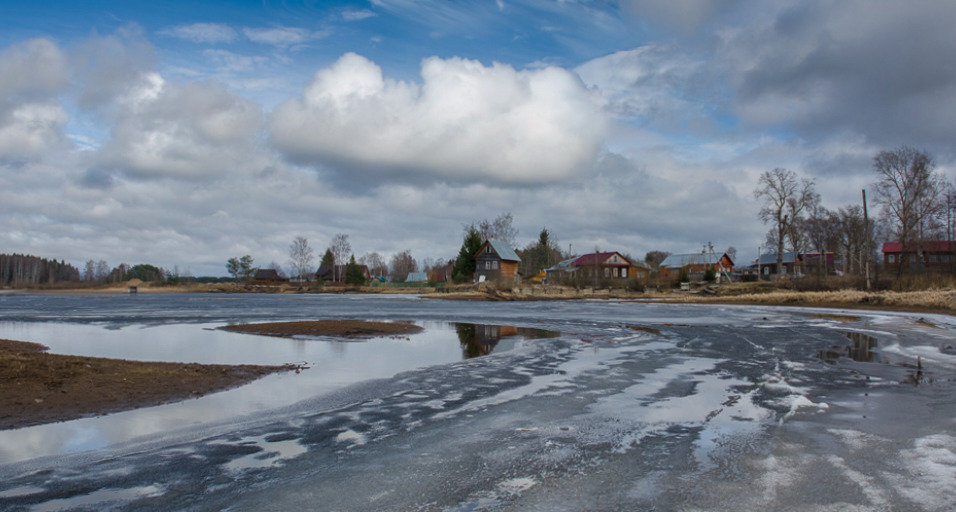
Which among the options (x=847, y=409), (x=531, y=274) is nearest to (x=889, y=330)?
(x=847, y=409)

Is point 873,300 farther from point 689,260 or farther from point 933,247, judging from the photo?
point 689,260

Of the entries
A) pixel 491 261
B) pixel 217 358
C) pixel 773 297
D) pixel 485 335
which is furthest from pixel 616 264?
pixel 217 358

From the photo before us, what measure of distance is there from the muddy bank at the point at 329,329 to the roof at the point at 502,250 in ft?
203

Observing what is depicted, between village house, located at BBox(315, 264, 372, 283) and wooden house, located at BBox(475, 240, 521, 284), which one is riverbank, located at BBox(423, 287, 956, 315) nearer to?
wooden house, located at BBox(475, 240, 521, 284)

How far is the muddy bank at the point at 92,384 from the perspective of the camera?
884 centimetres

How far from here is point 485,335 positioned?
2164 cm

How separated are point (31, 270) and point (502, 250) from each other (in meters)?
157

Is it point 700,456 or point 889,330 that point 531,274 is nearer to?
point 889,330

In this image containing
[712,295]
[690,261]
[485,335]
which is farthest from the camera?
[690,261]

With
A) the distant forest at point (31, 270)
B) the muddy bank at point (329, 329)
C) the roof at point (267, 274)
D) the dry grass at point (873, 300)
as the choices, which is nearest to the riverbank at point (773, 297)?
the dry grass at point (873, 300)

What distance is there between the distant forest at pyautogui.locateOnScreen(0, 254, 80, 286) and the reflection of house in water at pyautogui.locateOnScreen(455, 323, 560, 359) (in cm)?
17569

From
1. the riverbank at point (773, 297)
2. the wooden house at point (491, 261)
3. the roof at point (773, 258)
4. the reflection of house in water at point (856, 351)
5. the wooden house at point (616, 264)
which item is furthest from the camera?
the roof at point (773, 258)

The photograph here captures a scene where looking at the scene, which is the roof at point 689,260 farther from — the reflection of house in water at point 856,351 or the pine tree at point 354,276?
the reflection of house in water at point 856,351

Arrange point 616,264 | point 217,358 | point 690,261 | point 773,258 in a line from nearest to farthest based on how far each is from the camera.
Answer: point 217,358
point 616,264
point 690,261
point 773,258
